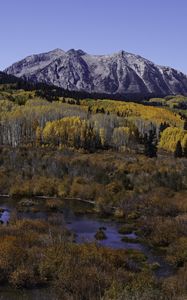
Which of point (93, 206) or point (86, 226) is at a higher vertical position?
point (86, 226)

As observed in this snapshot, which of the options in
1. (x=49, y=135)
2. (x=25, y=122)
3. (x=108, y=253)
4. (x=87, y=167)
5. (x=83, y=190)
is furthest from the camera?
(x=25, y=122)

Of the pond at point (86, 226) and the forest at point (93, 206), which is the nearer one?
the forest at point (93, 206)

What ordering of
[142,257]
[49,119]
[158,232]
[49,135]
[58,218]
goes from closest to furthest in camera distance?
[142,257]
[158,232]
[58,218]
[49,135]
[49,119]

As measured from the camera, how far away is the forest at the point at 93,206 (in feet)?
114

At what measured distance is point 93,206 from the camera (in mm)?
75375

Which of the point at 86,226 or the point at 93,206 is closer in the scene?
the point at 86,226

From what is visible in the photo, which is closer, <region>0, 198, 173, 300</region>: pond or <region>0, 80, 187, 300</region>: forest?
<region>0, 80, 187, 300</region>: forest

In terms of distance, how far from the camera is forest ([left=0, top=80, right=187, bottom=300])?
34.8m

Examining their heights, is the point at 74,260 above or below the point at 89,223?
above

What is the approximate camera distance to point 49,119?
171 metres

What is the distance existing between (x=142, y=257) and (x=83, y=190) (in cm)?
3816

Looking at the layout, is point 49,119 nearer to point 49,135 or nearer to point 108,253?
point 49,135

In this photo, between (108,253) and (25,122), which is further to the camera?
(25,122)

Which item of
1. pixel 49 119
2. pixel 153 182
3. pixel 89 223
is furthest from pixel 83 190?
pixel 49 119
